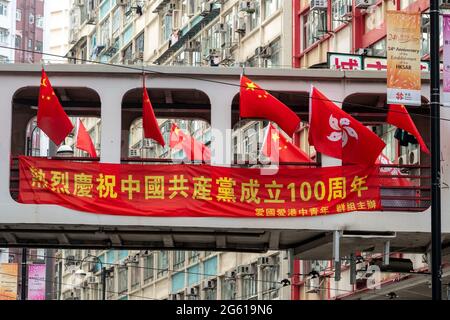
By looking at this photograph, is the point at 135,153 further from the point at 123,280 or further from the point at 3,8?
the point at 3,8

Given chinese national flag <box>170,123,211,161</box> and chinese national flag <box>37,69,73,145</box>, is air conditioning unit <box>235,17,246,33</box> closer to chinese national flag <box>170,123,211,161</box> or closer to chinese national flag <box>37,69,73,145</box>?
chinese national flag <box>170,123,211,161</box>

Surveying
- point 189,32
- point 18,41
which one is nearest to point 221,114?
point 189,32

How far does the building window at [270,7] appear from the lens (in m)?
51.5

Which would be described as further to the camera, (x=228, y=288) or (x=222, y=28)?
(x=222, y=28)

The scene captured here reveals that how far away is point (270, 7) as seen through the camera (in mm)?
52688

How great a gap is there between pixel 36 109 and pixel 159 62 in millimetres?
38265

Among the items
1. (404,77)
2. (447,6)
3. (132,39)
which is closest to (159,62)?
(132,39)

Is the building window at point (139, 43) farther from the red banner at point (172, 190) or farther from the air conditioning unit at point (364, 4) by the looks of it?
the red banner at point (172, 190)

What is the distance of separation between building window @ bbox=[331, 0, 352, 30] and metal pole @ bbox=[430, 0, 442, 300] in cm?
2252

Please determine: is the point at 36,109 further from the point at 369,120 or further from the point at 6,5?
the point at 6,5

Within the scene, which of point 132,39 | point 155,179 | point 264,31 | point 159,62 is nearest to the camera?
point 155,179

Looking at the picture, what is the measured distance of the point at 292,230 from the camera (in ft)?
85.7

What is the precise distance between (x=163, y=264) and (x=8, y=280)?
9.78 m

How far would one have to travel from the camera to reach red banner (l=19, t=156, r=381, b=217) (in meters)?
25.8
